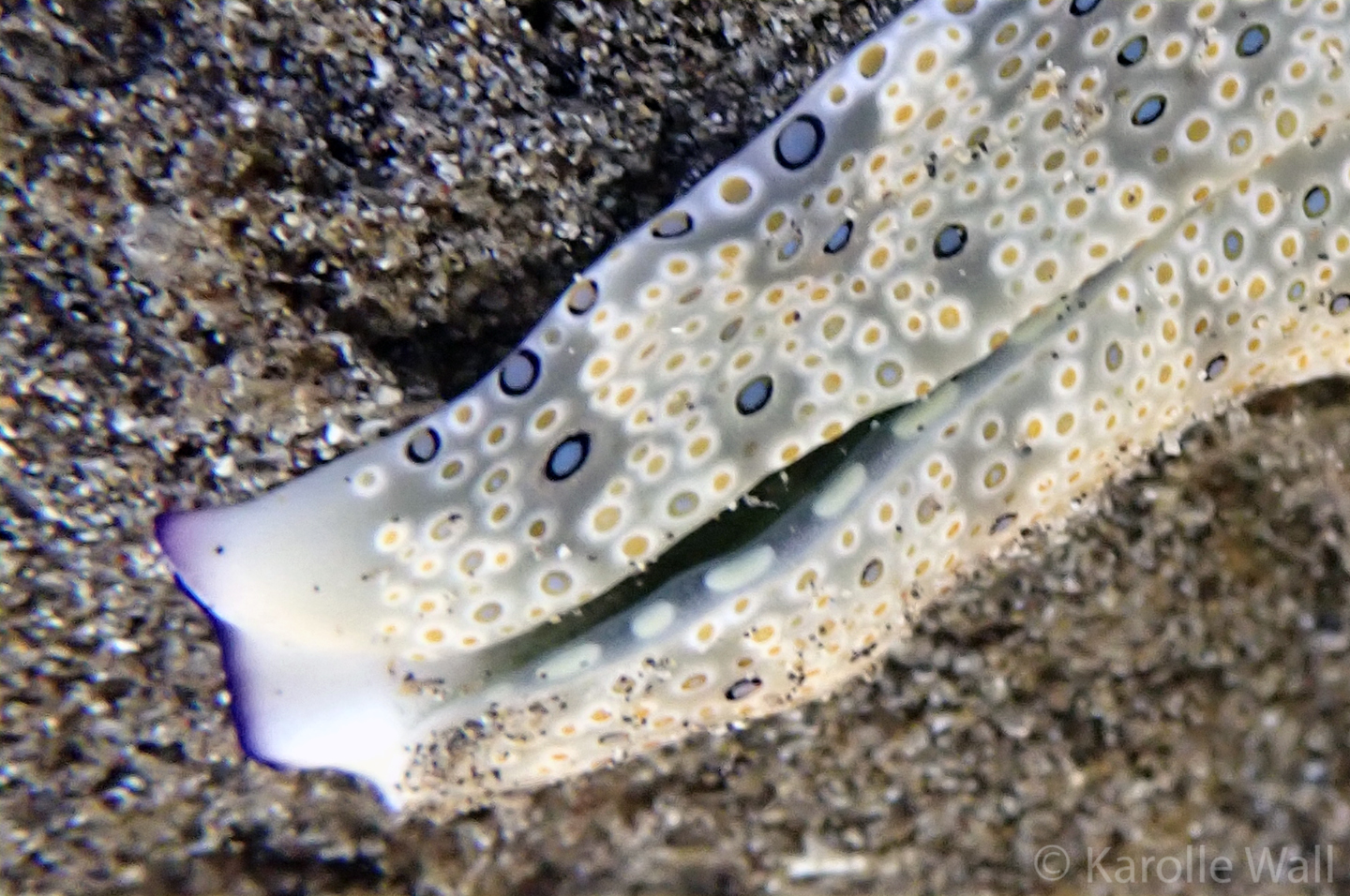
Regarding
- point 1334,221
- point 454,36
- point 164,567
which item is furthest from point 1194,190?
point 164,567

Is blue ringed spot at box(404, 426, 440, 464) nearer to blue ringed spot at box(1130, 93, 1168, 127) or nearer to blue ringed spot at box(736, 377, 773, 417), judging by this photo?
blue ringed spot at box(736, 377, 773, 417)

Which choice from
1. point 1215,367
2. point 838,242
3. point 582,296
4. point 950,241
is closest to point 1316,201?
point 1215,367

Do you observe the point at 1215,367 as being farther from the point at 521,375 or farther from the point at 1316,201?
the point at 521,375

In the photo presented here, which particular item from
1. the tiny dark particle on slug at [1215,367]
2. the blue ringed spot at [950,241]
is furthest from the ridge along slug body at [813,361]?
the tiny dark particle on slug at [1215,367]

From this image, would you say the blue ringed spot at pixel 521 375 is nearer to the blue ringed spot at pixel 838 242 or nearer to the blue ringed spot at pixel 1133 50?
the blue ringed spot at pixel 838 242

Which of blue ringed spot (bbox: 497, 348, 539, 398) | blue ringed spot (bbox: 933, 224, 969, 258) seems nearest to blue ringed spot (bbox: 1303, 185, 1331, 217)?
blue ringed spot (bbox: 933, 224, 969, 258)
